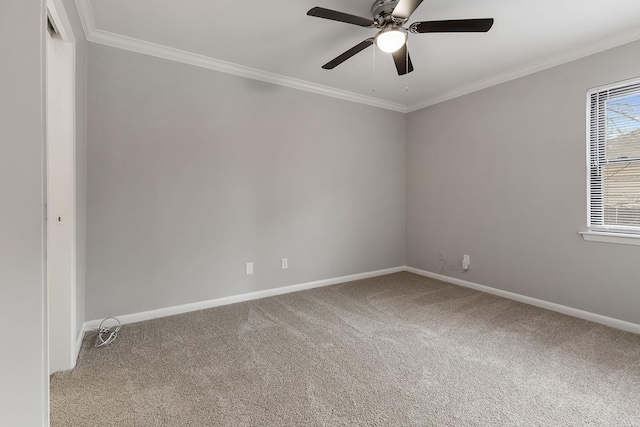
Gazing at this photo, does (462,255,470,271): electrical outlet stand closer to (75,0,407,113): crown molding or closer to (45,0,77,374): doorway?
(75,0,407,113): crown molding

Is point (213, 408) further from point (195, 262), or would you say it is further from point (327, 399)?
point (195, 262)

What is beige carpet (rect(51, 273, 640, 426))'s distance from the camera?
1466mm

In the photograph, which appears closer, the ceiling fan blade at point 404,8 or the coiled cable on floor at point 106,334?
the ceiling fan blade at point 404,8

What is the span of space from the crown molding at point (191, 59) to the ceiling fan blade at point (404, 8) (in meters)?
1.70

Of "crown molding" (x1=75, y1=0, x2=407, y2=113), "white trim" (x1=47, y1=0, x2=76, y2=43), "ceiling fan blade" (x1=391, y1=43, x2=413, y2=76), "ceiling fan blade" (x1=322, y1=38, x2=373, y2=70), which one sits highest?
"crown molding" (x1=75, y1=0, x2=407, y2=113)

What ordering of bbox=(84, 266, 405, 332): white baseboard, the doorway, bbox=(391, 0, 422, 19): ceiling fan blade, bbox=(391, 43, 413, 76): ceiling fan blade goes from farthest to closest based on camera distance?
bbox=(84, 266, 405, 332): white baseboard
bbox=(391, 43, 413, 76): ceiling fan blade
the doorway
bbox=(391, 0, 422, 19): ceiling fan blade

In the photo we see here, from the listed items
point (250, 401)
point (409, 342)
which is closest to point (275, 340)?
point (250, 401)

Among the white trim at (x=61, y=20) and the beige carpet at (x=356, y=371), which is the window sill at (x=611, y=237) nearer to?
the beige carpet at (x=356, y=371)

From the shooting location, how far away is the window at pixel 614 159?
2414 mm

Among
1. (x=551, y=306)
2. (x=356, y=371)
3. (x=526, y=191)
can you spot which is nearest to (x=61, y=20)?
(x=356, y=371)

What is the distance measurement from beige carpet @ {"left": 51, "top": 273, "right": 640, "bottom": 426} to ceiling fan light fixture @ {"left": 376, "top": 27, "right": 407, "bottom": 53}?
6.90ft

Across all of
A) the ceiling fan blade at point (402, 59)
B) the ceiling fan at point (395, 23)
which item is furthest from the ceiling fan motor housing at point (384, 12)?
the ceiling fan blade at point (402, 59)

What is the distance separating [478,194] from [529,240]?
723mm

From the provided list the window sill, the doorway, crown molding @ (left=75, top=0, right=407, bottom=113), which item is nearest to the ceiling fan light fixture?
crown molding @ (left=75, top=0, right=407, bottom=113)
